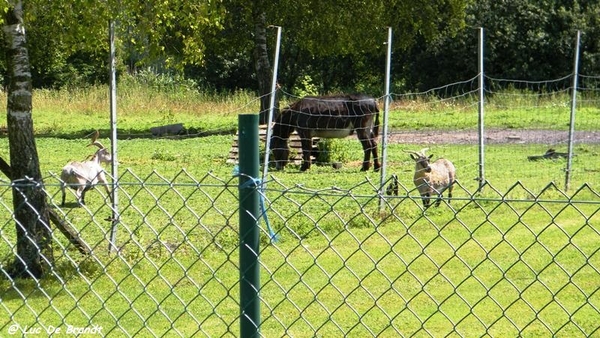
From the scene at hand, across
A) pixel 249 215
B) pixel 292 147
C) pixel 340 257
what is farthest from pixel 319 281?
pixel 292 147

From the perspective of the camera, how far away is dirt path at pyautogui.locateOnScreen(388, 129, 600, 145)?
19.5m

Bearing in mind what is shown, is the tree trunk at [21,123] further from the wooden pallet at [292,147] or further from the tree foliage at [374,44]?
the tree foliage at [374,44]

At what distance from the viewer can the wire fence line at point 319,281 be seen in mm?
6152

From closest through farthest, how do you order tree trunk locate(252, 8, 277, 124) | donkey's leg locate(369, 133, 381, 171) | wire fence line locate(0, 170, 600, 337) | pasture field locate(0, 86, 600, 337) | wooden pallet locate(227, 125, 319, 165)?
1. pasture field locate(0, 86, 600, 337)
2. wire fence line locate(0, 170, 600, 337)
3. donkey's leg locate(369, 133, 381, 171)
4. wooden pallet locate(227, 125, 319, 165)
5. tree trunk locate(252, 8, 277, 124)

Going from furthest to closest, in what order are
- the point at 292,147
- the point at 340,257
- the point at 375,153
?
the point at 292,147 < the point at 375,153 < the point at 340,257

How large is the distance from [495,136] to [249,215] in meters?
17.3

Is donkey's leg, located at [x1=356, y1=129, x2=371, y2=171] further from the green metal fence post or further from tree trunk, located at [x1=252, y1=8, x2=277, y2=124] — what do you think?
the green metal fence post

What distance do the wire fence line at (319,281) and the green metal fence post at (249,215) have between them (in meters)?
1.19

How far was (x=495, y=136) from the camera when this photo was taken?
2048 cm

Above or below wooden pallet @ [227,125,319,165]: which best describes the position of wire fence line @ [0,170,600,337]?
above

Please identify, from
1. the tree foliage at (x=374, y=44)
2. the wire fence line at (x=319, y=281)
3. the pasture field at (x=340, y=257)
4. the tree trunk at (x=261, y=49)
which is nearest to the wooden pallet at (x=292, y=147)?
the pasture field at (x=340, y=257)

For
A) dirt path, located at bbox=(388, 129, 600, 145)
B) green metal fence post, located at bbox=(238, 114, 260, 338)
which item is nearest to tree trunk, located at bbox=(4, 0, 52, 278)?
green metal fence post, located at bbox=(238, 114, 260, 338)

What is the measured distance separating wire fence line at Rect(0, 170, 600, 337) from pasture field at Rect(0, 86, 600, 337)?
0.02 m

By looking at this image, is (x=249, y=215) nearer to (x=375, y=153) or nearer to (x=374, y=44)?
(x=375, y=153)
